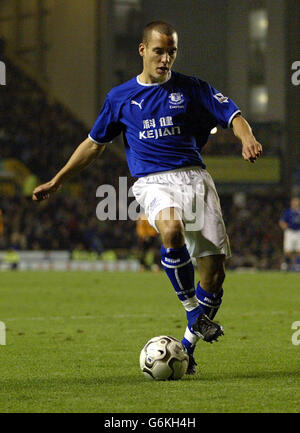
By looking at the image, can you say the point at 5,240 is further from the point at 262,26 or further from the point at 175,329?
the point at 175,329

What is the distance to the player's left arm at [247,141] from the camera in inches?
224

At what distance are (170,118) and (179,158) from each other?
0.28m

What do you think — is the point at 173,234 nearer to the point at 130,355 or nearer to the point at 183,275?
the point at 183,275

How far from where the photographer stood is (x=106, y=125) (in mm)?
6551

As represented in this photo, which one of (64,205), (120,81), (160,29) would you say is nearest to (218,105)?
(160,29)

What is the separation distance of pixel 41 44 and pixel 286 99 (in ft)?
33.9

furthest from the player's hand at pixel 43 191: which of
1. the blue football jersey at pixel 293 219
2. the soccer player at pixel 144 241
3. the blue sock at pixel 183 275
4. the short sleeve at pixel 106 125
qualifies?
the blue football jersey at pixel 293 219

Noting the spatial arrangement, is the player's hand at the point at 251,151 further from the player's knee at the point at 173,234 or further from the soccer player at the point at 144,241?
the soccer player at the point at 144,241

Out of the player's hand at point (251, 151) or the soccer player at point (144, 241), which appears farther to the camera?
the soccer player at point (144, 241)

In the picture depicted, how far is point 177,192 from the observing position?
6133 millimetres

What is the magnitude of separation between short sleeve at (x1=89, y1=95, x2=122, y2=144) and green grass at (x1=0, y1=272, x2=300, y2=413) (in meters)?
1.63

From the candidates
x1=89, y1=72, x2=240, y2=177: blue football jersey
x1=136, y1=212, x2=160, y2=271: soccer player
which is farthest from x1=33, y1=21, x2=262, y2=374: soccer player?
x1=136, y1=212, x2=160, y2=271: soccer player

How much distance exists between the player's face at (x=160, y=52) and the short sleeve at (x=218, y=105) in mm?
291

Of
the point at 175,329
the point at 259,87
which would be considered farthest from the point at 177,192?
the point at 259,87
